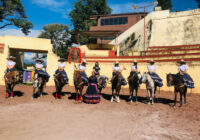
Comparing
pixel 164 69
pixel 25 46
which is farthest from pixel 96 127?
pixel 25 46

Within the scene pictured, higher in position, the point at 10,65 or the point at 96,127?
the point at 10,65

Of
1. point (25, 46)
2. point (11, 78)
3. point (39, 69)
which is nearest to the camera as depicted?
point (11, 78)

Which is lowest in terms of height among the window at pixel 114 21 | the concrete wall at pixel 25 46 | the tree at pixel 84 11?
the concrete wall at pixel 25 46

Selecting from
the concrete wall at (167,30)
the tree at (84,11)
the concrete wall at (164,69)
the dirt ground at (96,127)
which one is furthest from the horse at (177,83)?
the tree at (84,11)

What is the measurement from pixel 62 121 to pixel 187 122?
17.0 feet

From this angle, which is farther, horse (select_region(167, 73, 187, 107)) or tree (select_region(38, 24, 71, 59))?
tree (select_region(38, 24, 71, 59))

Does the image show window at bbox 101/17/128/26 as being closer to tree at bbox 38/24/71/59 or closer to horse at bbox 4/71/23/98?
tree at bbox 38/24/71/59

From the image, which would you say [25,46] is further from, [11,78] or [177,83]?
[177,83]

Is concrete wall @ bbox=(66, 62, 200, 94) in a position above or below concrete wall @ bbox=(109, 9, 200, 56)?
below

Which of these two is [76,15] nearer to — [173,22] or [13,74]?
[173,22]

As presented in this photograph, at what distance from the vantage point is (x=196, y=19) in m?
21.6

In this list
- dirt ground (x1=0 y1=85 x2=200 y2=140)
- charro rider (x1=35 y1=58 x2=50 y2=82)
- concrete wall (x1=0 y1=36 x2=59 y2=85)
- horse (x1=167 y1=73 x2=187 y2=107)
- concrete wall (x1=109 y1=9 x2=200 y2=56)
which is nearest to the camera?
dirt ground (x1=0 y1=85 x2=200 y2=140)

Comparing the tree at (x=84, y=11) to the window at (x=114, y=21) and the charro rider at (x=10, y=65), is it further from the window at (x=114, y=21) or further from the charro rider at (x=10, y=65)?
the charro rider at (x=10, y=65)

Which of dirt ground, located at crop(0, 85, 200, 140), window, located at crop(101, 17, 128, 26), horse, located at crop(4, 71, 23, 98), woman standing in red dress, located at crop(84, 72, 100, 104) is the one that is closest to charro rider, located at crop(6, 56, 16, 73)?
horse, located at crop(4, 71, 23, 98)
